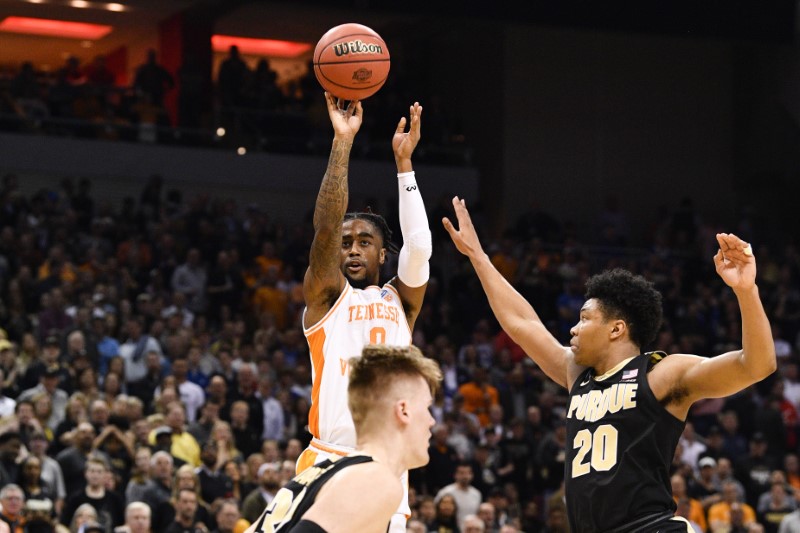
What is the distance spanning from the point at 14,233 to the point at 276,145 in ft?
24.3

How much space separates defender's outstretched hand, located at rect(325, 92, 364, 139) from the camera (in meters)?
7.30

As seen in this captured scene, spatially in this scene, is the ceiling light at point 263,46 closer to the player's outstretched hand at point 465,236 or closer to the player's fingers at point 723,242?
Result: the player's outstretched hand at point 465,236

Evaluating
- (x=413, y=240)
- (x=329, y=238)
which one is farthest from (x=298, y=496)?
(x=413, y=240)

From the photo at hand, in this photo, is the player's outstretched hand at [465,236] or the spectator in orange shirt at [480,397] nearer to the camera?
the player's outstretched hand at [465,236]

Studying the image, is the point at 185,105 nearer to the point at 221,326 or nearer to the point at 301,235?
the point at 301,235

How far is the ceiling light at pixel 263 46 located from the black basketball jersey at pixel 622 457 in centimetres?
2383

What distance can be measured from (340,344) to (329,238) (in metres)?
0.59

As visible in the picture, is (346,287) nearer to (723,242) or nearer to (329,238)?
(329,238)

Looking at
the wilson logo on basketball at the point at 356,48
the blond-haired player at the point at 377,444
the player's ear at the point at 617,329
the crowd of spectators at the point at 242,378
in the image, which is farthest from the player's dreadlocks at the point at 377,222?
the crowd of spectators at the point at 242,378

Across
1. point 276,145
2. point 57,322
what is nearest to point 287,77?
point 276,145

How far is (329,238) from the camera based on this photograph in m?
6.98

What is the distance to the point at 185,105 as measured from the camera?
2511cm

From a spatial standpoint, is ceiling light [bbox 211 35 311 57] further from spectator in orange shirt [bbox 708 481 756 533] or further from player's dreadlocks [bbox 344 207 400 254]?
player's dreadlocks [bbox 344 207 400 254]

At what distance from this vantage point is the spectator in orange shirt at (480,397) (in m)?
17.7
